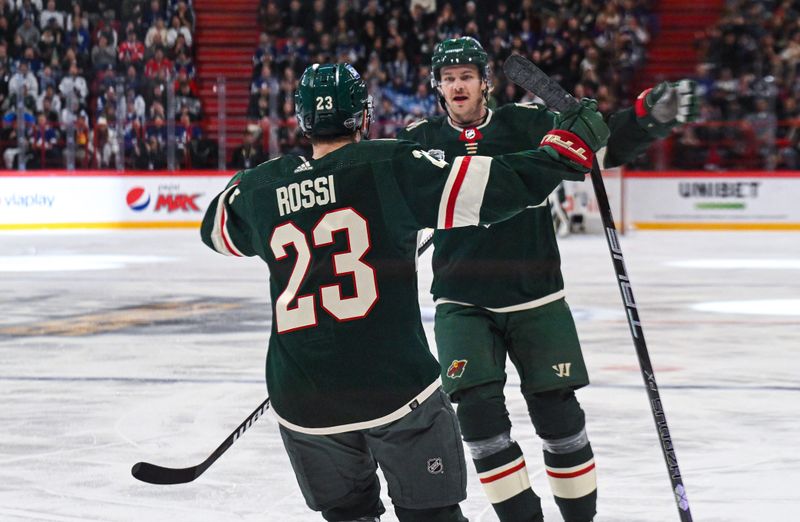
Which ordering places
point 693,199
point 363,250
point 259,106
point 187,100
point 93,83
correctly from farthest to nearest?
point 187,100, point 93,83, point 259,106, point 693,199, point 363,250

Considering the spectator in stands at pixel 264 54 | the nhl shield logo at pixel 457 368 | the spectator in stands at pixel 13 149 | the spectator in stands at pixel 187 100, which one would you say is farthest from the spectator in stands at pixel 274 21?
the nhl shield logo at pixel 457 368

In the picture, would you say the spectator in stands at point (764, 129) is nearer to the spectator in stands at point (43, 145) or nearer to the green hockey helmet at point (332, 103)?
the spectator in stands at point (43, 145)

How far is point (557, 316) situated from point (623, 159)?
55cm

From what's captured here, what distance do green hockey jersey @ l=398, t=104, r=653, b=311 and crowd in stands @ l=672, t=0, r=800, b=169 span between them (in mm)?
11939

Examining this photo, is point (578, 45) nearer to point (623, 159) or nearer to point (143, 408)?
point (143, 408)

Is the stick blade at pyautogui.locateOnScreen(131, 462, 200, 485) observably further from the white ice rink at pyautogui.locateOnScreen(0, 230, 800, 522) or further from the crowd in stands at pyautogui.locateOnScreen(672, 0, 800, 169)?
the crowd in stands at pyautogui.locateOnScreen(672, 0, 800, 169)

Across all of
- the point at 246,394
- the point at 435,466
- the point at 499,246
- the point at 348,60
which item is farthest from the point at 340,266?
the point at 348,60

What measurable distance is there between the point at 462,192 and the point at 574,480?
1.18m

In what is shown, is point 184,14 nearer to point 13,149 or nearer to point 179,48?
point 179,48

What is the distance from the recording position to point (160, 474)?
2992 mm

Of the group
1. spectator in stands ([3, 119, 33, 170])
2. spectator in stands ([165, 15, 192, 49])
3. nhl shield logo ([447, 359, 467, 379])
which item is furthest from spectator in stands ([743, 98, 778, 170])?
nhl shield logo ([447, 359, 467, 379])

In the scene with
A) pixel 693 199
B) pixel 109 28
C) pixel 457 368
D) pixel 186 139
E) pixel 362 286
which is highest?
pixel 362 286

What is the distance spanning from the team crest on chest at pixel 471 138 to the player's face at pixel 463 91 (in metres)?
0.03

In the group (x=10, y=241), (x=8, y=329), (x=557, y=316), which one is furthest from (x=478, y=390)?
(x=10, y=241)
